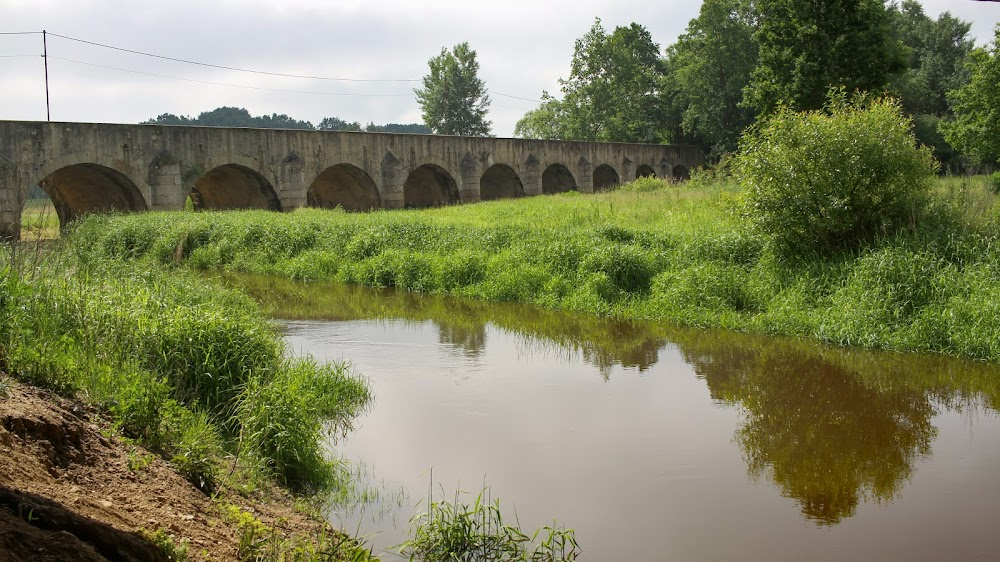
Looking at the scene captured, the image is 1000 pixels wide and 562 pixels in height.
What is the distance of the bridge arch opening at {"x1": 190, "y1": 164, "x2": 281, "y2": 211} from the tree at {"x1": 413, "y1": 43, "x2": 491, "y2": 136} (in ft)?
103

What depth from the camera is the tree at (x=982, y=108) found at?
73.5 feet

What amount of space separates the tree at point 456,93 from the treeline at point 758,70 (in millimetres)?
5543

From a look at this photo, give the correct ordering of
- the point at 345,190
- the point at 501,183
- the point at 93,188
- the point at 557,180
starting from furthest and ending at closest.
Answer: the point at 557,180 < the point at 501,183 < the point at 345,190 < the point at 93,188

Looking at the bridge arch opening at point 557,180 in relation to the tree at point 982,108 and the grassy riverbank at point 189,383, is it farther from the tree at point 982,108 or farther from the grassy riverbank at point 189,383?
the grassy riverbank at point 189,383

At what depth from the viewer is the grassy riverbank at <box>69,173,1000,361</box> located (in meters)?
9.02

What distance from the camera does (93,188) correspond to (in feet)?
70.4

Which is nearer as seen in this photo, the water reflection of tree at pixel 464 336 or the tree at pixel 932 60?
the water reflection of tree at pixel 464 336

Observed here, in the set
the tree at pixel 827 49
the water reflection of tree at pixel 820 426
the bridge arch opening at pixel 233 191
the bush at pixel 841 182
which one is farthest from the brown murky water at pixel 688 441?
the tree at pixel 827 49

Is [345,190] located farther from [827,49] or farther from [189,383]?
[189,383]

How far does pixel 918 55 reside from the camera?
42719mm

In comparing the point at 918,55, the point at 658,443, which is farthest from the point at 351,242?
the point at 918,55

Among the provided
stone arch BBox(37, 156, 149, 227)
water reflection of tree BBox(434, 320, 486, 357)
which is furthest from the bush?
stone arch BBox(37, 156, 149, 227)

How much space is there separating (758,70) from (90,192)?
18.4 meters

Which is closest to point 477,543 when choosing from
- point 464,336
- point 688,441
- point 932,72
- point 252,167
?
point 688,441
